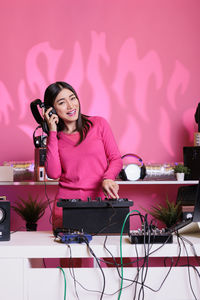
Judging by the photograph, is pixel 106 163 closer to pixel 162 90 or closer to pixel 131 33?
pixel 162 90

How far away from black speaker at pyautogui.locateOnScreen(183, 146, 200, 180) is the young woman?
3.89 feet

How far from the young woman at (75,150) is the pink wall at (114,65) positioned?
1213 mm

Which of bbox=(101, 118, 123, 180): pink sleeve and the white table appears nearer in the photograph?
the white table

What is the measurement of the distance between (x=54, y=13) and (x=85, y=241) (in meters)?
2.51

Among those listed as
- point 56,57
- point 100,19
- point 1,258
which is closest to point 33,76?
point 56,57

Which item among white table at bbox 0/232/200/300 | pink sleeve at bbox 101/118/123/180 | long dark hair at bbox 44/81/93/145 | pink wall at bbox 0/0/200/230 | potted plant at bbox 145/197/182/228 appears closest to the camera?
white table at bbox 0/232/200/300

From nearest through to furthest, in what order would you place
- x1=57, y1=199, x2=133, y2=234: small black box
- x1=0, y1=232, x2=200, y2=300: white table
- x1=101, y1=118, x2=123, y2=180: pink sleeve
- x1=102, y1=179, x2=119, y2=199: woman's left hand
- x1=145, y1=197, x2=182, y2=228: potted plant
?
1. x1=0, y1=232, x2=200, y2=300: white table
2. x1=57, y1=199, x2=133, y2=234: small black box
3. x1=102, y1=179, x2=119, y2=199: woman's left hand
4. x1=101, y1=118, x2=123, y2=180: pink sleeve
5. x1=145, y1=197, x2=182, y2=228: potted plant

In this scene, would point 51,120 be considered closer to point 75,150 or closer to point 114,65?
point 75,150

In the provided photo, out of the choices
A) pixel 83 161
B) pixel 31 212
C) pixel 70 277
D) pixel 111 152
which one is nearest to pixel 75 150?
pixel 83 161

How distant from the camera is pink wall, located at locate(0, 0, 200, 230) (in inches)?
131

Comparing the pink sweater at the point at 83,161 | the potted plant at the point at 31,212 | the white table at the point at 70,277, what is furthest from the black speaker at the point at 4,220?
the potted plant at the point at 31,212

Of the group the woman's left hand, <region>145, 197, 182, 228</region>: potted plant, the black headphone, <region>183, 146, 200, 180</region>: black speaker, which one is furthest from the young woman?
<region>183, 146, 200, 180</region>: black speaker

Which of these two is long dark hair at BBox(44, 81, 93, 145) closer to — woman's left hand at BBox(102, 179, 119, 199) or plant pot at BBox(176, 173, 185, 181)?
woman's left hand at BBox(102, 179, 119, 199)

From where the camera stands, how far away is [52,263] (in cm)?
318
